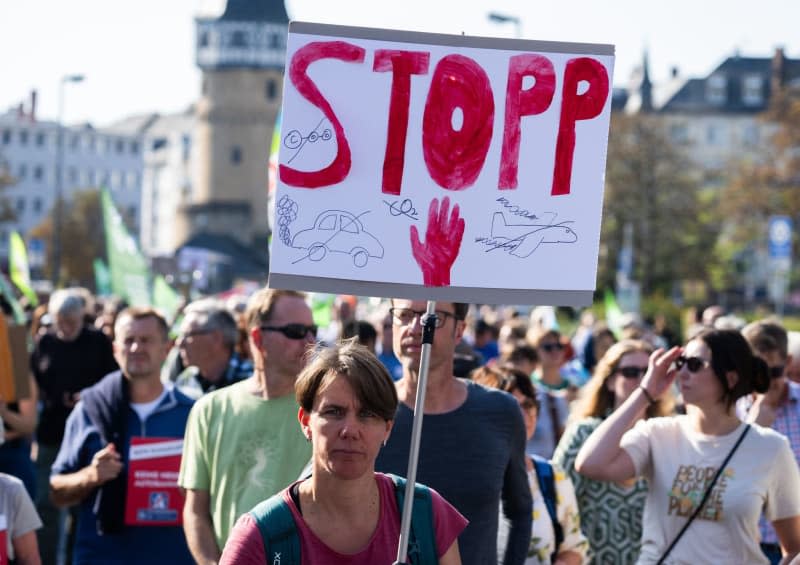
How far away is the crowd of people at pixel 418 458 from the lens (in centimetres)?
391

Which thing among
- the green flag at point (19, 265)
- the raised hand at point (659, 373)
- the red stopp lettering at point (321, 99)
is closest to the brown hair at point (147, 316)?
the raised hand at point (659, 373)

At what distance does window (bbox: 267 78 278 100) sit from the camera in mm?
97750

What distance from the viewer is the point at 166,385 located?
701 cm

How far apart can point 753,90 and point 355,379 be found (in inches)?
4479

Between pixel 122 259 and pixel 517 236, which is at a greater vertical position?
pixel 517 236

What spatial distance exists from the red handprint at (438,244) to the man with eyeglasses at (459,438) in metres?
0.92

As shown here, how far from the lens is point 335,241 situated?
13.8 feet

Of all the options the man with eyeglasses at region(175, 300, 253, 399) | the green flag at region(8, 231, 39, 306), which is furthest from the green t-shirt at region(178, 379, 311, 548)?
the green flag at region(8, 231, 39, 306)

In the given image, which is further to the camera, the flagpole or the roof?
the roof

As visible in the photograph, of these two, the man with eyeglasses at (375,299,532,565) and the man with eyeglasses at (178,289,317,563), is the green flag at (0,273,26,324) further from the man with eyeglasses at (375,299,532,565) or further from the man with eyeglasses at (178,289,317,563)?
the man with eyeglasses at (375,299,532,565)

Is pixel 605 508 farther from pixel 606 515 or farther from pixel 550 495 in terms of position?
pixel 550 495

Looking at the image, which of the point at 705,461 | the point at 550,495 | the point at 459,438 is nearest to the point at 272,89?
the point at 550,495

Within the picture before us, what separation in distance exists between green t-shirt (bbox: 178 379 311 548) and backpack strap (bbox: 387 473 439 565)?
173cm

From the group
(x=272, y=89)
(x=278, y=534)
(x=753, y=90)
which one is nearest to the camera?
(x=278, y=534)
